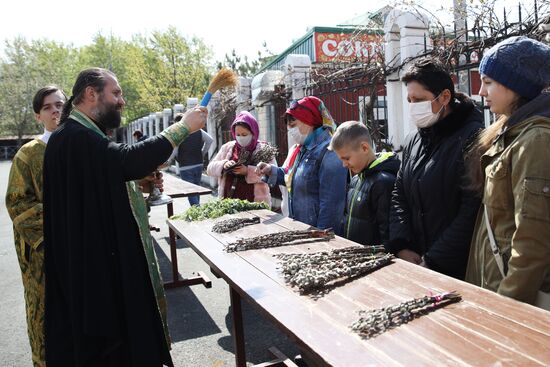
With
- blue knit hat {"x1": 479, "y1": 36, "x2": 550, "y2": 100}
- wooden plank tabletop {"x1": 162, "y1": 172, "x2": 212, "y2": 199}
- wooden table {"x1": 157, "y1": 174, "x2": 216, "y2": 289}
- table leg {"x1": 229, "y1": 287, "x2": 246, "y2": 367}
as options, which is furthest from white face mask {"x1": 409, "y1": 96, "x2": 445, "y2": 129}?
wooden plank tabletop {"x1": 162, "y1": 172, "x2": 212, "y2": 199}

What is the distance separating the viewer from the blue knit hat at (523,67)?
1.98m

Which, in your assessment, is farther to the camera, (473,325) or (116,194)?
(116,194)

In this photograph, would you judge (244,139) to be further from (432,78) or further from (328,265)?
(328,265)

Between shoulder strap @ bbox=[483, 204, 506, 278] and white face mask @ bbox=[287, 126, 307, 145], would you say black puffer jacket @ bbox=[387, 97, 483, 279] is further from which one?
white face mask @ bbox=[287, 126, 307, 145]

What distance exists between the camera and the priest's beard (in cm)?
250

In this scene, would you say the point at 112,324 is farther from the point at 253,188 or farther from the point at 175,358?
the point at 253,188

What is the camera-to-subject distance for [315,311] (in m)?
1.77

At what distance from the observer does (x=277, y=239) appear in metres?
2.88

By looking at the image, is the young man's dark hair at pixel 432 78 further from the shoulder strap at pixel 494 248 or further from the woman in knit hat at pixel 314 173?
the woman in knit hat at pixel 314 173

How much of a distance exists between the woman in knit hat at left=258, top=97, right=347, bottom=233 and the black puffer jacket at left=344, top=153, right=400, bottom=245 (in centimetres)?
37

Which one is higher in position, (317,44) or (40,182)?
(317,44)

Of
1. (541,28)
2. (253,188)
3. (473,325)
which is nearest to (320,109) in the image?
(253,188)

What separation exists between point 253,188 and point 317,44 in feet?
48.4

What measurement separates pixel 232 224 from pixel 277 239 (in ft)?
2.04
